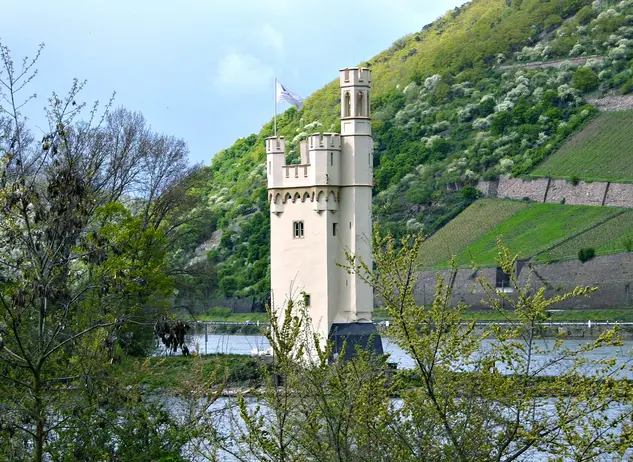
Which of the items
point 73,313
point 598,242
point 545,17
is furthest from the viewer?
point 545,17

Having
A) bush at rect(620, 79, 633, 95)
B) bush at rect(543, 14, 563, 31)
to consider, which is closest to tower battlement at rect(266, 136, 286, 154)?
bush at rect(620, 79, 633, 95)

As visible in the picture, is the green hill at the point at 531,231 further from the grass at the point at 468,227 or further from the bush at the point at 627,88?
the bush at the point at 627,88

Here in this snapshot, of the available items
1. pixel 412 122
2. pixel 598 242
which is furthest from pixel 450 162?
pixel 598 242

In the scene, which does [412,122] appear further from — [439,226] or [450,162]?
[439,226]

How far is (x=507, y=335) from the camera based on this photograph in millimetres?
19422

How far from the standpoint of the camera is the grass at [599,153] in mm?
126938

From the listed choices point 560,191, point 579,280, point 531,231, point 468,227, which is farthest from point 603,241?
point 468,227

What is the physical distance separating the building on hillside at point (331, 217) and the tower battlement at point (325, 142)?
1.4 inches

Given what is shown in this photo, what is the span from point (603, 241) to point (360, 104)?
65.6 meters

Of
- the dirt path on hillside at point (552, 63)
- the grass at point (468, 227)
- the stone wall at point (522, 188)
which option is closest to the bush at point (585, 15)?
the dirt path on hillside at point (552, 63)

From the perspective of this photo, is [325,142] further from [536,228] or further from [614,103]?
[614,103]

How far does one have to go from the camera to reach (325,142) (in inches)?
2061

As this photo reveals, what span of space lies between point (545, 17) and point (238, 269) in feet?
240

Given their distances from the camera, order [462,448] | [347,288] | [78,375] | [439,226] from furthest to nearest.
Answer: [439,226]
[347,288]
[78,375]
[462,448]
